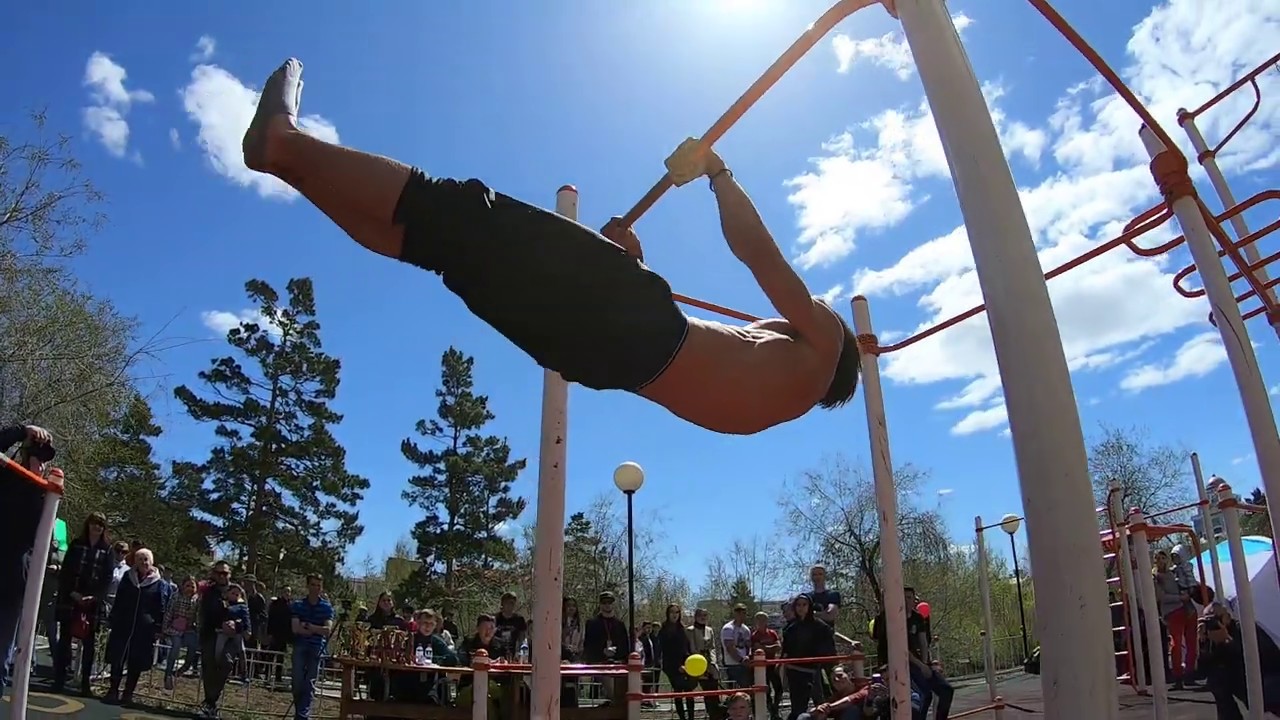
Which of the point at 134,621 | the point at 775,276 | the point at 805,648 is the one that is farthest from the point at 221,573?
the point at 775,276

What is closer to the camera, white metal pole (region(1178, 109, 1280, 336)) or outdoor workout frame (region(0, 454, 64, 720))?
outdoor workout frame (region(0, 454, 64, 720))

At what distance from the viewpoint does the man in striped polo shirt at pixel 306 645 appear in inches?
298

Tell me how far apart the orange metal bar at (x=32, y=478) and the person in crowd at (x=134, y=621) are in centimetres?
387

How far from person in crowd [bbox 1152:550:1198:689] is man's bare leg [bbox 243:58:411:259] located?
8.39 metres

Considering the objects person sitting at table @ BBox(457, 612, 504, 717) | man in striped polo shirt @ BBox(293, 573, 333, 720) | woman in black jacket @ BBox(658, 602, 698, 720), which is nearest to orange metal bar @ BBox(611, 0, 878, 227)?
person sitting at table @ BBox(457, 612, 504, 717)

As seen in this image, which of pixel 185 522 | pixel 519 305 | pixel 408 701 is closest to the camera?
pixel 519 305

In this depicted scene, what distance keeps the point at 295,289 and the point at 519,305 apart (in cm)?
2494

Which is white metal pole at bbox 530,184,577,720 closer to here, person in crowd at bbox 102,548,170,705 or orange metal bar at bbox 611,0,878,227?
orange metal bar at bbox 611,0,878,227

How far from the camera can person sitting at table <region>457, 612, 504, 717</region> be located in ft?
21.6

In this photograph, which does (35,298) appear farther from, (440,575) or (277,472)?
(440,575)

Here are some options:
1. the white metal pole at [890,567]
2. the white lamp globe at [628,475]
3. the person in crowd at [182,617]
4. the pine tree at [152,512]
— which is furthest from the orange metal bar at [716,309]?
the pine tree at [152,512]

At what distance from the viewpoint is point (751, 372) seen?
2484 mm

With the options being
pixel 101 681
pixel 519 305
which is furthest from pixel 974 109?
pixel 101 681

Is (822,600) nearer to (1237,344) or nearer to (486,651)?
(486,651)
